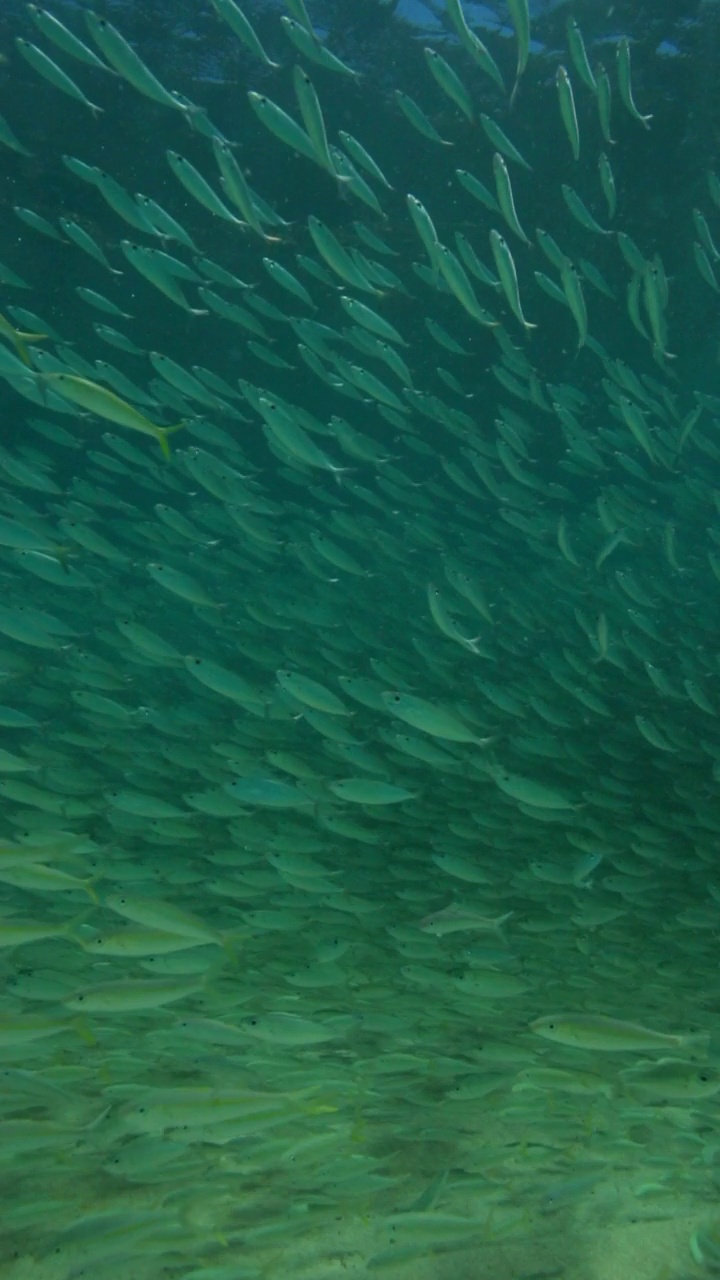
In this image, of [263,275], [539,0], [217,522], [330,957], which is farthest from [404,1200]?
[263,275]

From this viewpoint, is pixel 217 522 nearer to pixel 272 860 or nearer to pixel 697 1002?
pixel 272 860

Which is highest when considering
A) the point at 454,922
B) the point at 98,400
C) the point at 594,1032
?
the point at 98,400

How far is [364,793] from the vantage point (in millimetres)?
4758

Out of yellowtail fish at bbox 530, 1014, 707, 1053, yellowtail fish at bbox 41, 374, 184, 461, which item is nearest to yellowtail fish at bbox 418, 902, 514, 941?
yellowtail fish at bbox 530, 1014, 707, 1053

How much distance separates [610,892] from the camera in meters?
6.54

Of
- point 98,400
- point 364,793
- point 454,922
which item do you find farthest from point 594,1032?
point 98,400

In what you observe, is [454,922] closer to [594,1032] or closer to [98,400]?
[594,1032]

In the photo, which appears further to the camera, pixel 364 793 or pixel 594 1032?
pixel 364 793

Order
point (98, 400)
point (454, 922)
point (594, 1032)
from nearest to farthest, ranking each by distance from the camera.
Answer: point (594, 1032) < point (98, 400) < point (454, 922)

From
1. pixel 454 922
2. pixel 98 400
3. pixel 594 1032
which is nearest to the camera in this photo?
pixel 594 1032

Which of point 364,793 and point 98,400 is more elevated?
point 98,400

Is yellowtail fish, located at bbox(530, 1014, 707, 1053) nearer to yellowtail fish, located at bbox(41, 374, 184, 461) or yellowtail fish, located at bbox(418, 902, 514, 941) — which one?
yellowtail fish, located at bbox(418, 902, 514, 941)

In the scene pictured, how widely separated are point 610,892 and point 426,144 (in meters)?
10.8

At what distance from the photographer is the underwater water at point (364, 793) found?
14.0ft
